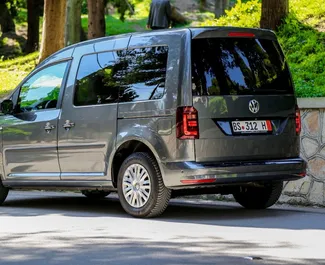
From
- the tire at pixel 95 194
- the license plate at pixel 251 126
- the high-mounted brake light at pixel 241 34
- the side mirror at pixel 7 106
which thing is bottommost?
the tire at pixel 95 194

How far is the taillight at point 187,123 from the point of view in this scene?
9688 millimetres

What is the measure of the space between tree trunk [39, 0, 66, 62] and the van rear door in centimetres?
1436

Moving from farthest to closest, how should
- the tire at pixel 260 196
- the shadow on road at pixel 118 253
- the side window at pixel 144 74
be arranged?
1. the tire at pixel 260 196
2. the side window at pixel 144 74
3. the shadow on road at pixel 118 253

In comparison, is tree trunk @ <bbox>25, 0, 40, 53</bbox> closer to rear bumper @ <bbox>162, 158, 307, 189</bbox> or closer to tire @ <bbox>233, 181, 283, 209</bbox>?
tire @ <bbox>233, 181, 283, 209</bbox>

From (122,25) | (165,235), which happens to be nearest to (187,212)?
(165,235)

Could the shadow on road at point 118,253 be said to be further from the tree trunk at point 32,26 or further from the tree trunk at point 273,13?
the tree trunk at point 32,26

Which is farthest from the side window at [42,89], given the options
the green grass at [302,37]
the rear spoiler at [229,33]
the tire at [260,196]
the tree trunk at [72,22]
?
the tree trunk at [72,22]

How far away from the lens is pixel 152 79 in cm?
1021

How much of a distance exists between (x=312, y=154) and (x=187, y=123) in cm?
269

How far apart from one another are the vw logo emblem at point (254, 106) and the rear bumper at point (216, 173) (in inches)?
22.3

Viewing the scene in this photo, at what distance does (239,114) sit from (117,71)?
1.63 metres

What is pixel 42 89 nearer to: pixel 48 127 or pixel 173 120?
pixel 48 127

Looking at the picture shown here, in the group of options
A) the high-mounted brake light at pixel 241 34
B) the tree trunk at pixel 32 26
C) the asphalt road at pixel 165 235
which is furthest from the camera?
the tree trunk at pixel 32 26

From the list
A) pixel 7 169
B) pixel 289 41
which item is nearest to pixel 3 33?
pixel 289 41
